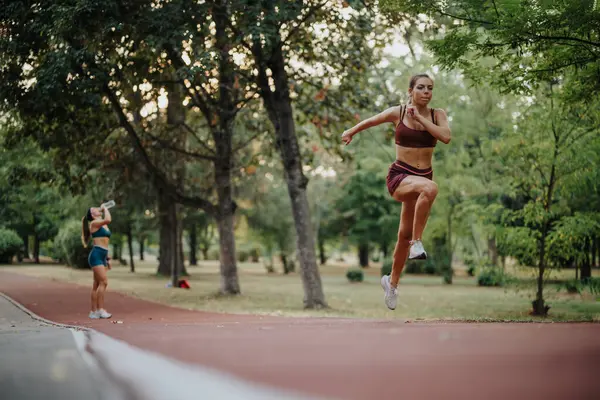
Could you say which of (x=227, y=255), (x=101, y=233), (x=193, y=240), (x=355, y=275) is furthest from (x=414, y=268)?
(x=101, y=233)

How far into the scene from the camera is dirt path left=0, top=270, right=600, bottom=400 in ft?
12.1

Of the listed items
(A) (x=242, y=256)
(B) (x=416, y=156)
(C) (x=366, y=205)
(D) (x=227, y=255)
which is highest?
(C) (x=366, y=205)

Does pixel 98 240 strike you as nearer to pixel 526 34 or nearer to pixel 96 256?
pixel 96 256

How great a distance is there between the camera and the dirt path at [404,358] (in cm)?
369

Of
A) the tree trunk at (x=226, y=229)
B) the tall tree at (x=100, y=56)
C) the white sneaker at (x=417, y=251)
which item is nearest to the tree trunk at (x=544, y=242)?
the tall tree at (x=100, y=56)

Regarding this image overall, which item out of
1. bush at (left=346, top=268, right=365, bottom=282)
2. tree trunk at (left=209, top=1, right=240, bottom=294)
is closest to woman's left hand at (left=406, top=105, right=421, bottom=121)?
tree trunk at (left=209, top=1, right=240, bottom=294)

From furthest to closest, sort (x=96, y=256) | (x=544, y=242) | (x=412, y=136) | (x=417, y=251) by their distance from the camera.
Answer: (x=544, y=242) → (x=96, y=256) → (x=412, y=136) → (x=417, y=251)

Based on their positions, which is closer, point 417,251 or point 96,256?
point 417,251

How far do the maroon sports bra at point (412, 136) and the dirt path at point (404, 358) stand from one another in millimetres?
2122

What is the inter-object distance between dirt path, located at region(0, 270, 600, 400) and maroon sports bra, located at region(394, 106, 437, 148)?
6.96 feet

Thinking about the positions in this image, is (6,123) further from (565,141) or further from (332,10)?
(565,141)

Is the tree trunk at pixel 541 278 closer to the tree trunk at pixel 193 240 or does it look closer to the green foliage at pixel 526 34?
the green foliage at pixel 526 34

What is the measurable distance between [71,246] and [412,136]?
37301 millimetres

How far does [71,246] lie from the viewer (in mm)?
40219
